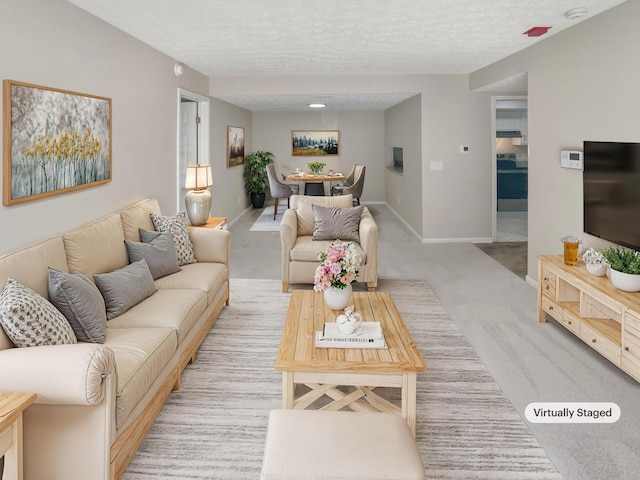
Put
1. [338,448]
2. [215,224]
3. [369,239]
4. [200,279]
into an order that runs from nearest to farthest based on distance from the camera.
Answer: [338,448], [200,279], [369,239], [215,224]

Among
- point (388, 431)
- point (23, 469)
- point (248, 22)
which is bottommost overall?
point (23, 469)

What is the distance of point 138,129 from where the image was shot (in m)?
4.56

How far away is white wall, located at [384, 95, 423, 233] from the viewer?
7.40 m

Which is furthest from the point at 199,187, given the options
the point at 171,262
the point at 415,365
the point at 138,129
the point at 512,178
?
the point at 512,178

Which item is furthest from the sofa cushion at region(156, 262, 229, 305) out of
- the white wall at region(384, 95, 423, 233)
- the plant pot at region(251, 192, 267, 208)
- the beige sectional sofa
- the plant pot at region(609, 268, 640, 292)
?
the plant pot at region(251, 192, 267, 208)

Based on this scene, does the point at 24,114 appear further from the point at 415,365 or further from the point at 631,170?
the point at 631,170

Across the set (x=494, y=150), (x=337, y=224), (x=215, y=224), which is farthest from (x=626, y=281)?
(x=494, y=150)

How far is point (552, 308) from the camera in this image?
378cm

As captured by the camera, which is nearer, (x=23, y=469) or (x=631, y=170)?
(x=23, y=469)

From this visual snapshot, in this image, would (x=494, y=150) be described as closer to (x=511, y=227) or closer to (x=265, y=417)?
(x=511, y=227)

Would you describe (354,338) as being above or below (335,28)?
below

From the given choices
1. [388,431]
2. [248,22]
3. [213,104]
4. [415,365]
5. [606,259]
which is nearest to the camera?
[388,431]

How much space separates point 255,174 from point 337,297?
7.94 m

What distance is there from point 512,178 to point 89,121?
836cm
